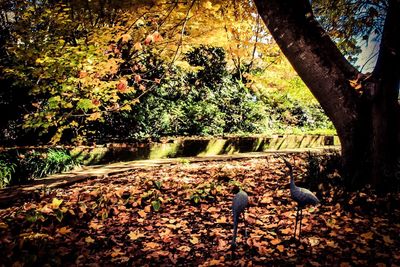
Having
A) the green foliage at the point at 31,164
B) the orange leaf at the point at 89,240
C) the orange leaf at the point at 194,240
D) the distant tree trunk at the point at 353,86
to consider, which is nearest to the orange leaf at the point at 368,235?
the distant tree trunk at the point at 353,86

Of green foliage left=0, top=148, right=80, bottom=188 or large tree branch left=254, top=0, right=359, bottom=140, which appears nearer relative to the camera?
large tree branch left=254, top=0, right=359, bottom=140

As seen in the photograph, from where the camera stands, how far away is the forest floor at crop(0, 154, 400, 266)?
314 cm

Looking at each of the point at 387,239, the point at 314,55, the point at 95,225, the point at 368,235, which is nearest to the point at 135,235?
the point at 95,225

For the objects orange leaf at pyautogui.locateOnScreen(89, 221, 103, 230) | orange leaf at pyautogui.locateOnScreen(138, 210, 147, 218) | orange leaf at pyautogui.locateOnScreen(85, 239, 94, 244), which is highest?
orange leaf at pyautogui.locateOnScreen(138, 210, 147, 218)

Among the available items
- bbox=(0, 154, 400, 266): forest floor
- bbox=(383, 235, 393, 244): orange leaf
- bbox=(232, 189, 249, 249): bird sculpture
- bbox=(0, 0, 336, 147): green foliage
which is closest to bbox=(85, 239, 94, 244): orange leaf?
bbox=(0, 154, 400, 266): forest floor

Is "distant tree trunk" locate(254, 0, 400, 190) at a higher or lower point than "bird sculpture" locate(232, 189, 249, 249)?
higher

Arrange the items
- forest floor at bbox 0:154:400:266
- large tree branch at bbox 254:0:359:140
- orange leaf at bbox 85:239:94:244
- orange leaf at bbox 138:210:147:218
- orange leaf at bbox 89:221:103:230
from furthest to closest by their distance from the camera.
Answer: large tree branch at bbox 254:0:359:140 → orange leaf at bbox 138:210:147:218 → orange leaf at bbox 89:221:103:230 → orange leaf at bbox 85:239:94:244 → forest floor at bbox 0:154:400:266

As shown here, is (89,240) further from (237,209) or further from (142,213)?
(237,209)

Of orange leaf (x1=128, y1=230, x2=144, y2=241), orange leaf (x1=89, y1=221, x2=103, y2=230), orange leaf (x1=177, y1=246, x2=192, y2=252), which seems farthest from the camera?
orange leaf (x1=89, y1=221, x2=103, y2=230)

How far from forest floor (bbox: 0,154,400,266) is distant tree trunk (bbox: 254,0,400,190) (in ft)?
1.62

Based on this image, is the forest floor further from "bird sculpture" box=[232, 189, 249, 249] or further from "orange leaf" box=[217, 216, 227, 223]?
"bird sculpture" box=[232, 189, 249, 249]

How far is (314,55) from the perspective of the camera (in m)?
4.45

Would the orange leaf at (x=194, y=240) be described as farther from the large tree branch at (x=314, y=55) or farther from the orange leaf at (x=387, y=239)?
the large tree branch at (x=314, y=55)

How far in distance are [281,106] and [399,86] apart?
43.5 ft
